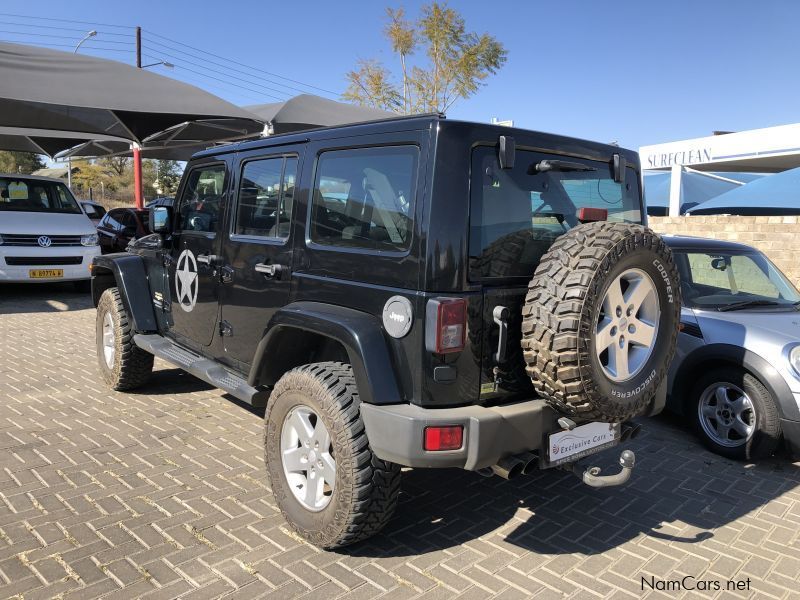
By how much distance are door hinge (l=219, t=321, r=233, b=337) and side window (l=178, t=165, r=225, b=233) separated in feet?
2.07

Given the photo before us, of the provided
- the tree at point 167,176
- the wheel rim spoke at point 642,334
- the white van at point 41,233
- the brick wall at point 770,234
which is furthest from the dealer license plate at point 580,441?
the tree at point 167,176

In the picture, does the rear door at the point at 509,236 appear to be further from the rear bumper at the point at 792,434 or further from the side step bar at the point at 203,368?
the rear bumper at the point at 792,434

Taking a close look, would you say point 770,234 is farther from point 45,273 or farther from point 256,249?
point 45,273

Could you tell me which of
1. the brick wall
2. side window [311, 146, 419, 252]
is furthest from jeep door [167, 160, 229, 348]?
the brick wall

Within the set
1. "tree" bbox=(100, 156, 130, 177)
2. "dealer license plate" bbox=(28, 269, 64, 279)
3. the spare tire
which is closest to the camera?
the spare tire

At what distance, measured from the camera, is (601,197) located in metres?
3.36

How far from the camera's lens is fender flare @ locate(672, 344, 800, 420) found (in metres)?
4.07

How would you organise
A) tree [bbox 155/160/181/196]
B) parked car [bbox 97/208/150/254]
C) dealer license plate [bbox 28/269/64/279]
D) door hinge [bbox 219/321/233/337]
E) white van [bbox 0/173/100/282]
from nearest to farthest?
door hinge [bbox 219/321/233/337], white van [bbox 0/173/100/282], dealer license plate [bbox 28/269/64/279], parked car [bbox 97/208/150/254], tree [bbox 155/160/181/196]

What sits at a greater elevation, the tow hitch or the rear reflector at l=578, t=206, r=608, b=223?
the rear reflector at l=578, t=206, r=608, b=223

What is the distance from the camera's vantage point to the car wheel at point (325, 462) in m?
2.76

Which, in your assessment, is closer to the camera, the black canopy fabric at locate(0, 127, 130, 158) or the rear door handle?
the rear door handle

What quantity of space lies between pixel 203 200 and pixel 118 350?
5.48 ft

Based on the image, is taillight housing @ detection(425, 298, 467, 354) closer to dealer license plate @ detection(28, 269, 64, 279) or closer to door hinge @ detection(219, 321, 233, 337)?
door hinge @ detection(219, 321, 233, 337)

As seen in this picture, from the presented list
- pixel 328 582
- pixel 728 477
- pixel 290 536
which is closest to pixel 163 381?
pixel 290 536
